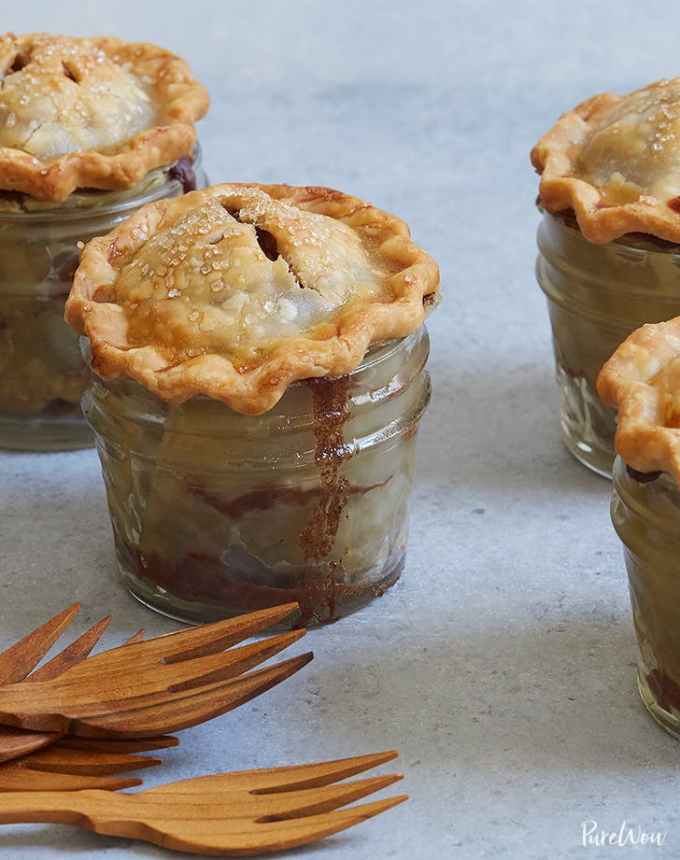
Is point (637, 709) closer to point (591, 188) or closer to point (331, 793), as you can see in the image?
point (331, 793)

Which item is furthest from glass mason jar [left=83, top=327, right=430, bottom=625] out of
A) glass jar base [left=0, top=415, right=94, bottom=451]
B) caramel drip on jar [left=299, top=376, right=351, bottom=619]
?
glass jar base [left=0, top=415, right=94, bottom=451]

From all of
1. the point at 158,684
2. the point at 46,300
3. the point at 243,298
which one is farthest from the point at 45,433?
the point at 158,684

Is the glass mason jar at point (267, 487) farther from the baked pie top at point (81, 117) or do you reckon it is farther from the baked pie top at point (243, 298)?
the baked pie top at point (81, 117)

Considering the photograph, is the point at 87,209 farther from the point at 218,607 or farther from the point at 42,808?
the point at 42,808

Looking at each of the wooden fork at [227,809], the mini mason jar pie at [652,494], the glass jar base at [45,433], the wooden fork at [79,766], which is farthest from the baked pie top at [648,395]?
the glass jar base at [45,433]

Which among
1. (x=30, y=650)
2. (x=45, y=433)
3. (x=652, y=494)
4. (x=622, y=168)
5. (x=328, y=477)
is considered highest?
(x=622, y=168)

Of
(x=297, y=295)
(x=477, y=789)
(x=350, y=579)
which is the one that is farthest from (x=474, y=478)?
(x=477, y=789)
